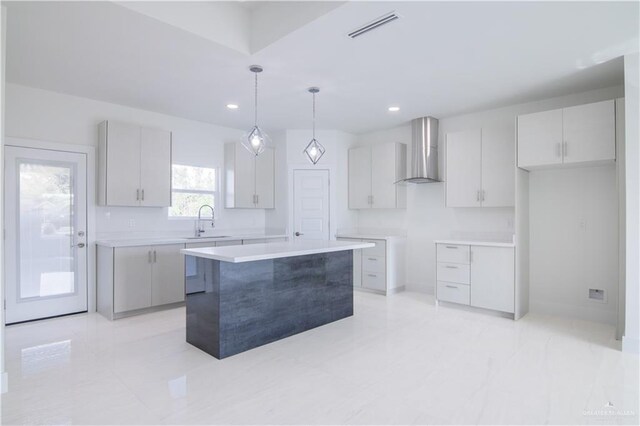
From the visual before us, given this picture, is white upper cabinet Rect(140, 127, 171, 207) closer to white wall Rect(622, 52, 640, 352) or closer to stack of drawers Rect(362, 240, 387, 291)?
stack of drawers Rect(362, 240, 387, 291)

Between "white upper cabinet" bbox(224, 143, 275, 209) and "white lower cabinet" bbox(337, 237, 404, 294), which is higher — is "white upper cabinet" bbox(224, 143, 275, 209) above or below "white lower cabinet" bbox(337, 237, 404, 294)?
above

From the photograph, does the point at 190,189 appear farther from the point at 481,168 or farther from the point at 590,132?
the point at 590,132

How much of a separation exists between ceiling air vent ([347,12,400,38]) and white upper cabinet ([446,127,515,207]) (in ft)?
8.27

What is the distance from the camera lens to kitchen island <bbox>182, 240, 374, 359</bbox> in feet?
9.94

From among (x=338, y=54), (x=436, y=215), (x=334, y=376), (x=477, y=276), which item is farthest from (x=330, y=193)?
(x=334, y=376)

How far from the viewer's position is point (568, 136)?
3.78m

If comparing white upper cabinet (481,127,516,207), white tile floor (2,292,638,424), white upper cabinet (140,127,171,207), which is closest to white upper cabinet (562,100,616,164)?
white upper cabinet (481,127,516,207)

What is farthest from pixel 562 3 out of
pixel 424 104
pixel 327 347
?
pixel 327 347

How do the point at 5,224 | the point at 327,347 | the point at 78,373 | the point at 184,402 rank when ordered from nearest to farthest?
the point at 184,402, the point at 78,373, the point at 327,347, the point at 5,224

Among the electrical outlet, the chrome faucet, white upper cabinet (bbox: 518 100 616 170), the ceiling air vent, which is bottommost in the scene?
the electrical outlet

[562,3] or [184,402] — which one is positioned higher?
[562,3]

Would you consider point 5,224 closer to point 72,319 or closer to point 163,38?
point 72,319

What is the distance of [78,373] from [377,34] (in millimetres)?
3406

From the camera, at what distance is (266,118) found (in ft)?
17.3
